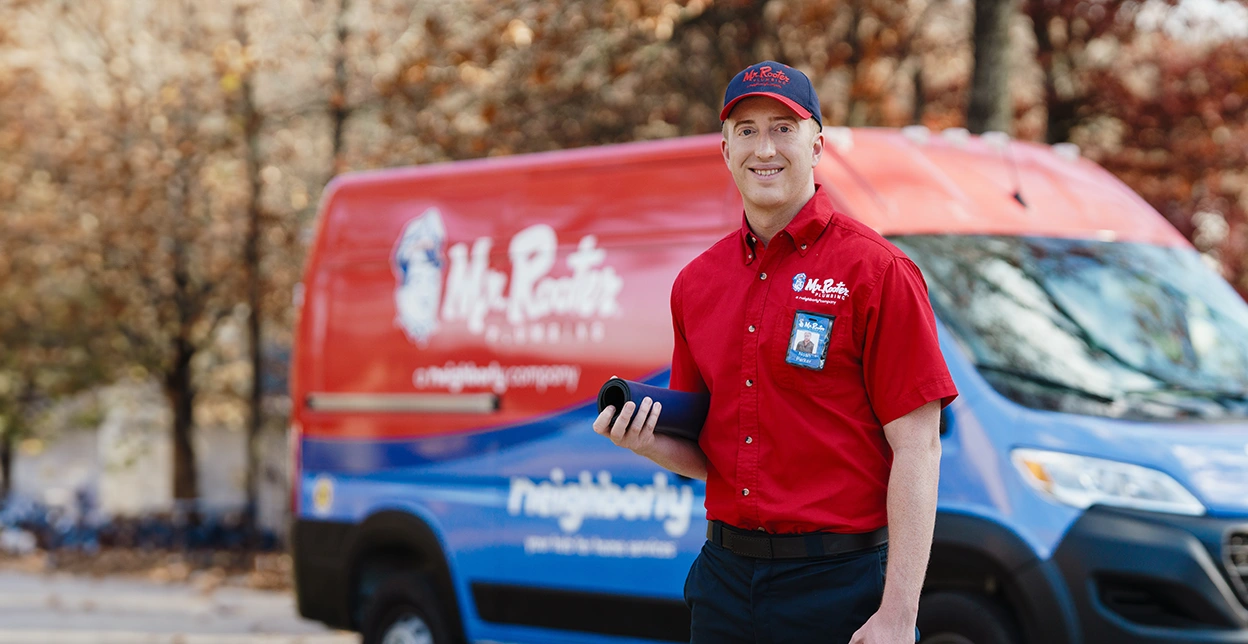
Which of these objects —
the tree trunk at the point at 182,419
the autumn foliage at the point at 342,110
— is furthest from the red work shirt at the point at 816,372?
the tree trunk at the point at 182,419

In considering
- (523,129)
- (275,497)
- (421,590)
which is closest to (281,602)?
(523,129)

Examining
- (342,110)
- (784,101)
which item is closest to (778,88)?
(784,101)

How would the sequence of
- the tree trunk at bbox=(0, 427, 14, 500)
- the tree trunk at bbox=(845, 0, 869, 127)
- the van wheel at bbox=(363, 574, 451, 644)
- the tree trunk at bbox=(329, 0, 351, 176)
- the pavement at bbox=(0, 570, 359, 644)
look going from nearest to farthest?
the van wheel at bbox=(363, 574, 451, 644) → the pavement at bbox=(0, 570, 359, 644) → the tree trunk at bbox=(845, 0, 869, 127) → the tree trunk at bbox=(329, 0, 351, 176) → the tree trunk at bbox=(0, 427, 14, 500)

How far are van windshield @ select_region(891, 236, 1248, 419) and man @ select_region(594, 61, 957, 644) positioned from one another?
2349 millimetres

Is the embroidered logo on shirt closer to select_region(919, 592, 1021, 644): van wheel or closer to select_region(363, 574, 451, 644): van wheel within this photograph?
select_region(919, 592, 1021, 644): van wheel

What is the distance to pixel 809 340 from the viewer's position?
3016mm

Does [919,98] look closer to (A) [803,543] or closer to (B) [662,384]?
(B) [662,384]

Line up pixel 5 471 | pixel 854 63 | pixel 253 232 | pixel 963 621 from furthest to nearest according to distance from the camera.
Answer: pixel 5 471 → pixel 253 232 → pixel 854 63 → pixel 963 621

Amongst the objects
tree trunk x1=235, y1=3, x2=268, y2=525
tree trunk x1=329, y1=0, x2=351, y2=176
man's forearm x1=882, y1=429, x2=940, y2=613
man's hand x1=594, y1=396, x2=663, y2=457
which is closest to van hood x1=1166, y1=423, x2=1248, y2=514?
man's forearm x1=882, y1=429, x2=940, y2=613

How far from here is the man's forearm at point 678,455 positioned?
3.17m

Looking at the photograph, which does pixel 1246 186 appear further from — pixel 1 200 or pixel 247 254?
pixel 1 200

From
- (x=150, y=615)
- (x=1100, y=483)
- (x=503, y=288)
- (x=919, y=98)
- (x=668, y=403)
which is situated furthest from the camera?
(x=919, y=98)

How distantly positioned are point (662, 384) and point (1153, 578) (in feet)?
6.70

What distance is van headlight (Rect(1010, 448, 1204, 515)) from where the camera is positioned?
4902 mm
